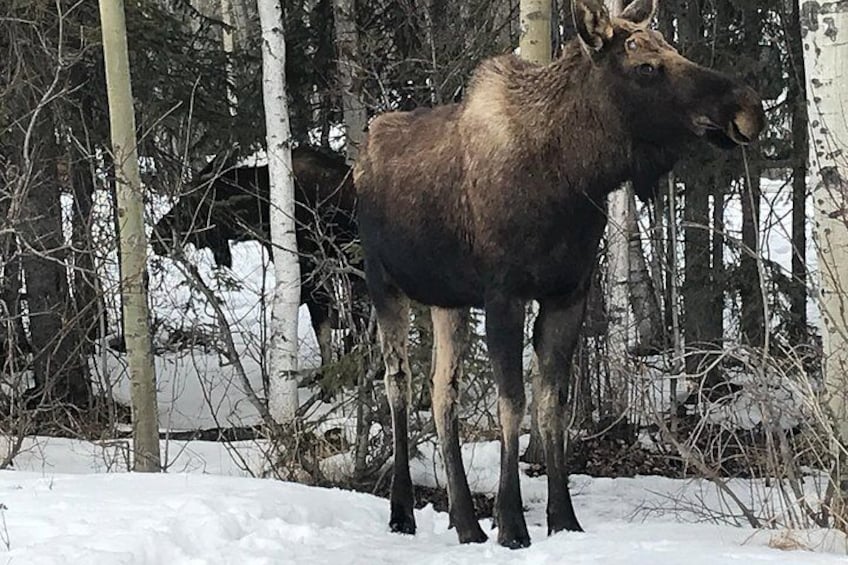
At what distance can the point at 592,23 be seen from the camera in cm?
520

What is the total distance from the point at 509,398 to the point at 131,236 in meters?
3.65

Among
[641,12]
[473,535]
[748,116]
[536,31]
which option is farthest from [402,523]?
[536,31]

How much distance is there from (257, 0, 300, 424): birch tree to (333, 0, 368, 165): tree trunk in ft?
3.58

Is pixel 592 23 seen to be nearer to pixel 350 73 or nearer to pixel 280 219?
pixel 280 219

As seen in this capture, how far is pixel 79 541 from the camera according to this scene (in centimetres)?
446

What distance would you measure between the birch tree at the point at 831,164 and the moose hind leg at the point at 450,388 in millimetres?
1871

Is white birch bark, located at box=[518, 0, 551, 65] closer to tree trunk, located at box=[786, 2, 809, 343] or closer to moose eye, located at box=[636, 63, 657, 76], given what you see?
moose eye, located at box=[636, 63, 657, 76]

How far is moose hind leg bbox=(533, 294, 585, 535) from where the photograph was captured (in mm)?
5559

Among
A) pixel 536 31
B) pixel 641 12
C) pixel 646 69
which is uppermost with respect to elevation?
pixel 536 31

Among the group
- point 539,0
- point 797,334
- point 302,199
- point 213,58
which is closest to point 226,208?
point 302,199

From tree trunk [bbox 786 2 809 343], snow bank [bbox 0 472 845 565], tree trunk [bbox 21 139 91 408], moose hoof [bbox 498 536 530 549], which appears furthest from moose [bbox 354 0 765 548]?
tree trunk [bbox 21 139 91 408]

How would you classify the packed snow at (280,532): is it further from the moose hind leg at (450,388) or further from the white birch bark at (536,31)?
the white birch bark at (536,31)

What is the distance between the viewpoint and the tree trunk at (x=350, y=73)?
1077 centimetres

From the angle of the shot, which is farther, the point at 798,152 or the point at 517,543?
the point at 798,152
